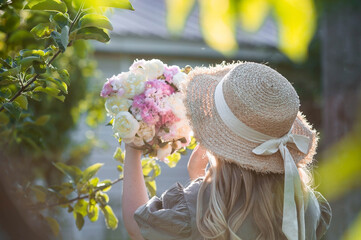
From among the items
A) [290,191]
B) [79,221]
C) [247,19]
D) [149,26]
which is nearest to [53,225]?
[79,221]

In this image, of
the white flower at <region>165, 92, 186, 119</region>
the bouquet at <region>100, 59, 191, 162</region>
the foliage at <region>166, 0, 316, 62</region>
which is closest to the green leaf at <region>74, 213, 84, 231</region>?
the bouquet at <region>100, 59, 191, 162</region>

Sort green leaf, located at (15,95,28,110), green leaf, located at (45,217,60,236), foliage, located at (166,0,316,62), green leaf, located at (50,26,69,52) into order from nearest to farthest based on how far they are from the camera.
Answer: foliage, located at (166,0,316,62) → green leaf, located at (50,26,69,52) → green leaf, located at (15,95,28,110) → green leaf, located at (45,217,60,236)

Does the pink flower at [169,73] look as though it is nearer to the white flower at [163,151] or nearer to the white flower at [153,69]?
the white flower at [153,69]

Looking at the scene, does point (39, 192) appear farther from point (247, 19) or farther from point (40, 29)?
point (247, 19)

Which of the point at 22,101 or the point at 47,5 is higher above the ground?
the point at 47,5

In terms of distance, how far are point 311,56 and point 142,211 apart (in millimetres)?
7445

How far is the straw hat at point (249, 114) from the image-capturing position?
6.31 ft

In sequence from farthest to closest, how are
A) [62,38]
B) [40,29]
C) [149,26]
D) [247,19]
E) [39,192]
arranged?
[149,26] < [39,192] < [40,29] < [62,38] < [247,19]

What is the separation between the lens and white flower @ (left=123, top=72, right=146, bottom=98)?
2.15 meters

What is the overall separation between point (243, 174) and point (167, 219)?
32cm

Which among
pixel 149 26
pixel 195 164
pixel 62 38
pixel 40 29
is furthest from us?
pixel 149 26

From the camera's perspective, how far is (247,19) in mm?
513

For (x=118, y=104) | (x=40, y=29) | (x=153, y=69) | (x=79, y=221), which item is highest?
(x=40, y=29)

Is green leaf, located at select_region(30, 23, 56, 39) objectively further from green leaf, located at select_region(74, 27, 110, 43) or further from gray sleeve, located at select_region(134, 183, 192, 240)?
gray sleeve, located at select_region(134, 183, 192, 240)
